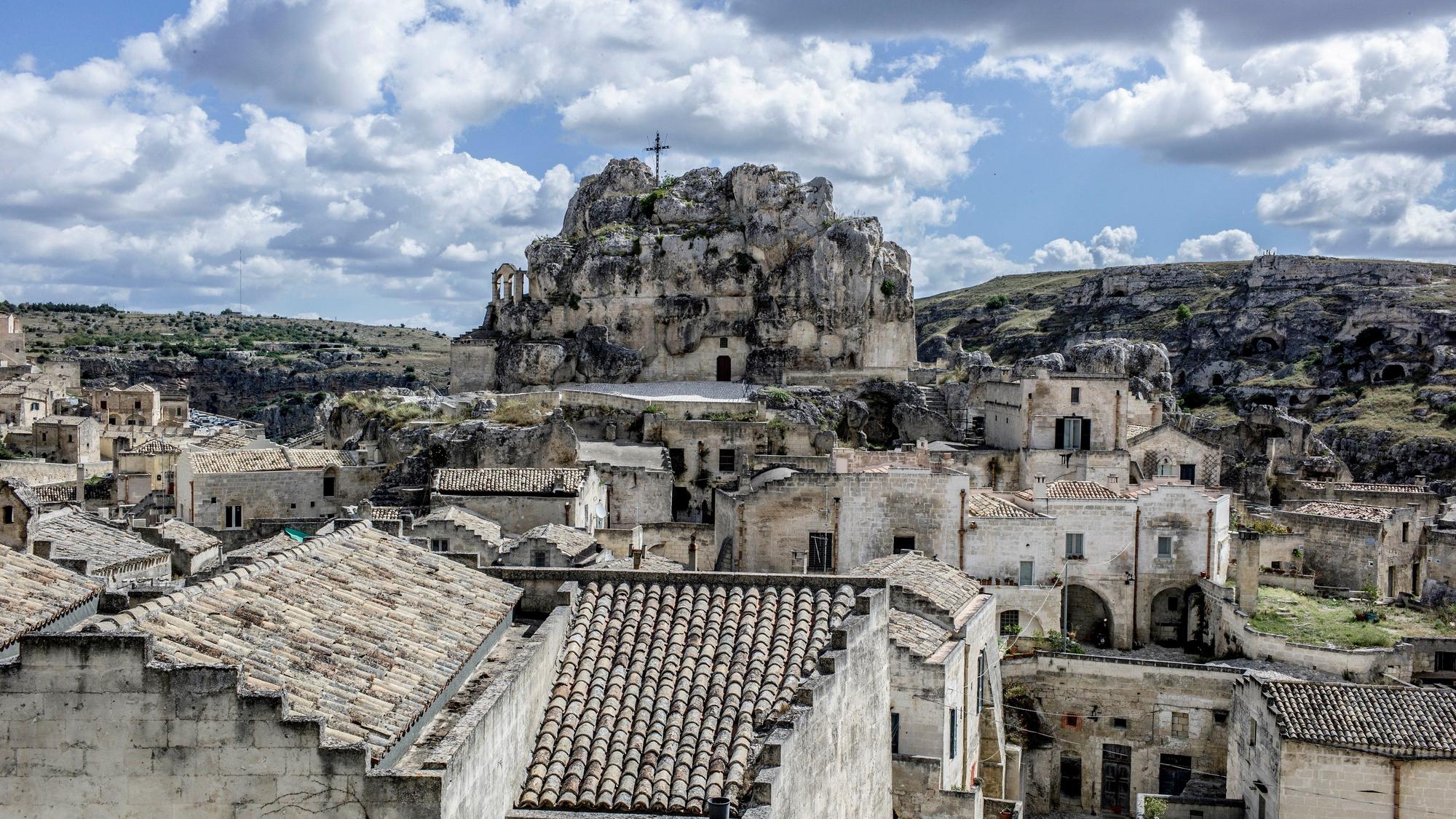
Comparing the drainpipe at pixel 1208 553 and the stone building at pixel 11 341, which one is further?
the stone building at pixel 11 341

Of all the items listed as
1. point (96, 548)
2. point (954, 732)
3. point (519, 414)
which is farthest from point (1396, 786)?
point (519, 414)

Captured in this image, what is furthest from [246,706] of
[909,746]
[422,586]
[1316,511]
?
[1316,511]

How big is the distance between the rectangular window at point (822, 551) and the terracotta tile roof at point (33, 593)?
19397 millimetres

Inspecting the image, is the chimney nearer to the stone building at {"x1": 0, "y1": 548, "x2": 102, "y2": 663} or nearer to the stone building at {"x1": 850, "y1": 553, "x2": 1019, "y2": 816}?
the stone building at {"x1": 850, "y1": 553, "x2": 1019, "y2": 816}

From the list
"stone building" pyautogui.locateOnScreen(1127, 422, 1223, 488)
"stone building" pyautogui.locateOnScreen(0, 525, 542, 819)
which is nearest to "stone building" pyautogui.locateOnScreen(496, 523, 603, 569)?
"stone building" pyautogui.locateOnScreen(0, 525, 542, 819)

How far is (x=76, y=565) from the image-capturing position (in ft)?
62.3

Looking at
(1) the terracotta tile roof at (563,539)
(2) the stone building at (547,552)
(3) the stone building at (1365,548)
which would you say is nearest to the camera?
(2) the stone building at (547,552)

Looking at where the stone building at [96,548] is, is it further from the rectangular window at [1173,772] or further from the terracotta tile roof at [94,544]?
the rectangular window at [1173,772]

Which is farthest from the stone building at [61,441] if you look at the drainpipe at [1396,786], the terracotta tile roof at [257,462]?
the drainpipe at [1396,786]

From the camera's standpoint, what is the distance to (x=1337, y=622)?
33.5 metres

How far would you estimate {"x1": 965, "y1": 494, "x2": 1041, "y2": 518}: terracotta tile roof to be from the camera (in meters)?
33.2

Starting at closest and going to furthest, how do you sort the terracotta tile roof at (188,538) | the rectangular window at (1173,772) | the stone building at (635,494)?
the terracotta tile roof at (188,538) → the rectangular window at (1173,772) → the stone building at (635,494)

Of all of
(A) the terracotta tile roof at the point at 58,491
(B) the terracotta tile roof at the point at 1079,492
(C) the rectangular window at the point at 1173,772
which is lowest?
(C) the rectangular window at the point at 1173,772

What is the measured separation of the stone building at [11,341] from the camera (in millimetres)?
100688
